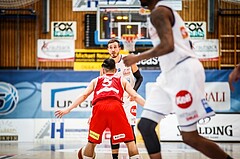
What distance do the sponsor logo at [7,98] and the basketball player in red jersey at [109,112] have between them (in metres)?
8.93

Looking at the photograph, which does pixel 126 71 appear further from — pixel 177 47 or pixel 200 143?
pixel 200 143

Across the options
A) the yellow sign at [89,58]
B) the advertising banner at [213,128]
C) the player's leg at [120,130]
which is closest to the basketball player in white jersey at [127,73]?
the player's leg at [120,130]

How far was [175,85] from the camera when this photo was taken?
408cm

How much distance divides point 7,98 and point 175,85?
456 inches

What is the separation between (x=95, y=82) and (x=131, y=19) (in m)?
10.7

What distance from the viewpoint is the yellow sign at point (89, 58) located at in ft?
59.1

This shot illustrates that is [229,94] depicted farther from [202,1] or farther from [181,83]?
[181,83]

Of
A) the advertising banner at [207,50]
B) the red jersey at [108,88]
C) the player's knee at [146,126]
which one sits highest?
the advertising banner at [207,50]

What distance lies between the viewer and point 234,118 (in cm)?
1438

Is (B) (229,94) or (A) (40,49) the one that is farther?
(A) (40,49)

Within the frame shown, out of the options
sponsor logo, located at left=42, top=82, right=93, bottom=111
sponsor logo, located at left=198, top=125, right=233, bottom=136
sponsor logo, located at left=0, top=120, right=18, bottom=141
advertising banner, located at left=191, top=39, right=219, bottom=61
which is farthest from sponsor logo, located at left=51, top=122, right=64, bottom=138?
advertising banner, located at left=191, top=39, right=219, bottom=61

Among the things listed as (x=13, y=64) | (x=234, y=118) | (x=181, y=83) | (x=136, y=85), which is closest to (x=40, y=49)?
(x=13, y=64)

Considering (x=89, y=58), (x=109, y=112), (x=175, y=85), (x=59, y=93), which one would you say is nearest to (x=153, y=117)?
(x=175, y=85)

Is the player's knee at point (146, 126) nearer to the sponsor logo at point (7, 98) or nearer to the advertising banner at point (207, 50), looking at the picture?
the sponsor logo at point (7, 98)
